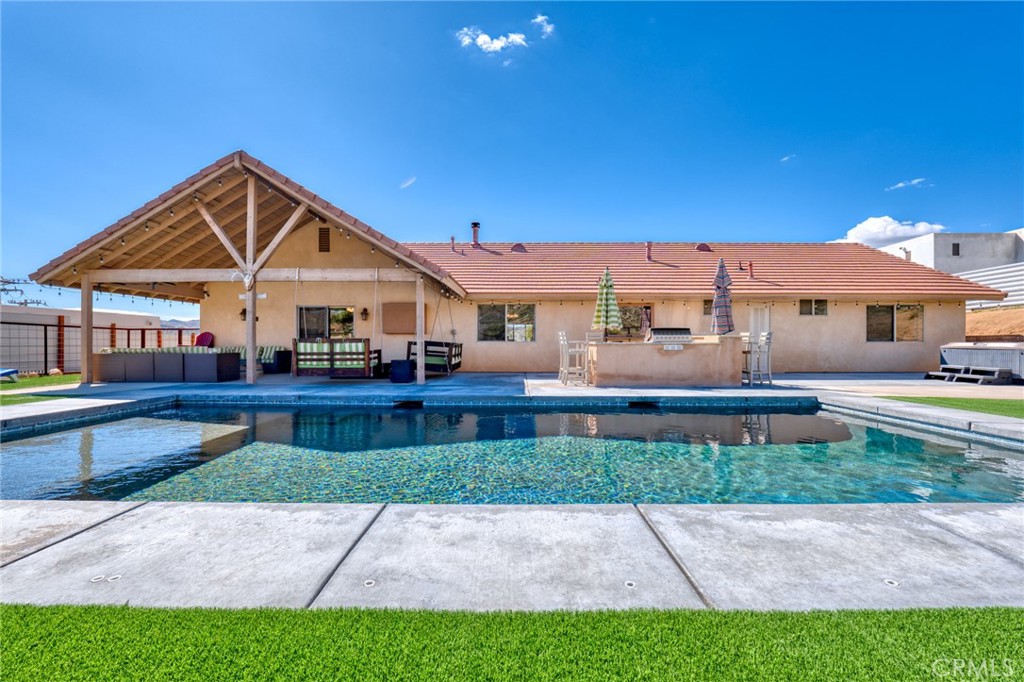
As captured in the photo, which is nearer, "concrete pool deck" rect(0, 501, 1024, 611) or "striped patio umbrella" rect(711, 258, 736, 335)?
"concrete pool deck" rect(0, 501, 1024, 611)

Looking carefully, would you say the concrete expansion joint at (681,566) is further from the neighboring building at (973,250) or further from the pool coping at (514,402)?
the neighboring building at (973,250)

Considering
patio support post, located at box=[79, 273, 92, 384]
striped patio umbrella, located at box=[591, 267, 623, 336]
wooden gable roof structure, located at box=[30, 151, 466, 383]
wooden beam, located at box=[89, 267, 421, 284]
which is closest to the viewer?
wooden gable roof structure, located at box=[30, 151, 466, 383]

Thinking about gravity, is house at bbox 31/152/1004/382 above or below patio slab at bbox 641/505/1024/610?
above

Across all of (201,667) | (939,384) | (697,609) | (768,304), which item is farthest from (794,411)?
(201,667)

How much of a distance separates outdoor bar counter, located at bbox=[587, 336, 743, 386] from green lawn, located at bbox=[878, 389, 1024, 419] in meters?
2.63

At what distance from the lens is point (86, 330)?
10180 mm

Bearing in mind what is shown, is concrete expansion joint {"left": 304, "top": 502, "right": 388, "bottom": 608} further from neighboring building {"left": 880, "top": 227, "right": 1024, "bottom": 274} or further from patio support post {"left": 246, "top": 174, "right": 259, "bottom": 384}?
neighboring building {"left": 880, "top": 227, "right": 1024, "bottom": 274}

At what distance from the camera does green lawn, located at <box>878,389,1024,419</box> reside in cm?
627

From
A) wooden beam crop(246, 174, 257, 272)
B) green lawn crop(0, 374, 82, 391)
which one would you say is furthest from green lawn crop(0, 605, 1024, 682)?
green lawn crop(0, 374, 82, 391)

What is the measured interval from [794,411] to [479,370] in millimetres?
7901

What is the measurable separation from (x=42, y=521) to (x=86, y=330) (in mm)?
10206

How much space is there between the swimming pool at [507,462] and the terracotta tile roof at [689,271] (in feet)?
22.3

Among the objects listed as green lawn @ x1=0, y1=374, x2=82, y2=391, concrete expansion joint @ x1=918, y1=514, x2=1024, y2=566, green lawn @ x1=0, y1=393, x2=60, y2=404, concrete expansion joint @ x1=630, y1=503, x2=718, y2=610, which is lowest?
concrete expansion joint @ x1=918, y1=514, x2=1024, y2=566

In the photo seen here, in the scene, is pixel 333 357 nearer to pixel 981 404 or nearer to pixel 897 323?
pixel 981 404
